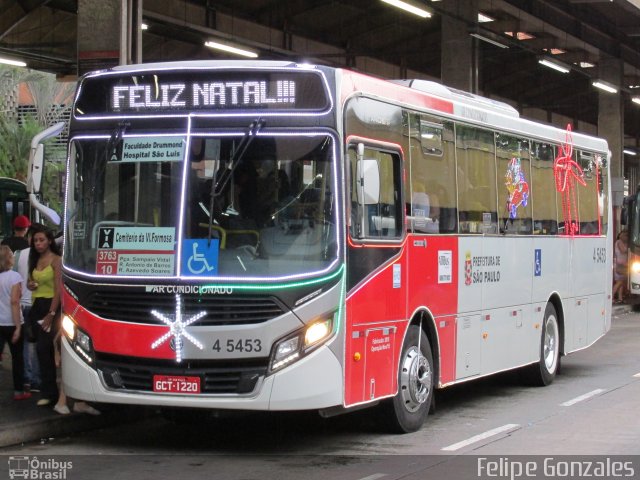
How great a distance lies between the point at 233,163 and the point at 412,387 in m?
2.81

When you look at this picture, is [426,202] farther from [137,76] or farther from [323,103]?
[137,76]

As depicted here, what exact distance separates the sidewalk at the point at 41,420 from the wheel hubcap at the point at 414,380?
2492 mm

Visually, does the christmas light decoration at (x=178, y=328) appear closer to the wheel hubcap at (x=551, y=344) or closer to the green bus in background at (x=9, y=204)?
the wheel hubcap at (x=551, y=344)

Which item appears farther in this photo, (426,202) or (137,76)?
(426,202)

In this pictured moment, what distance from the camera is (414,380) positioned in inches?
407

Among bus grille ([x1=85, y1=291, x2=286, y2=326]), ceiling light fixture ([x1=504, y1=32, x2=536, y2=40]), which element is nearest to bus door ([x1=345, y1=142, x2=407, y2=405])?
bus grille ([x1=85, y1=291, x2=286, y2=326])

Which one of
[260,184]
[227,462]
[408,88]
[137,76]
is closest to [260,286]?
[260,184]

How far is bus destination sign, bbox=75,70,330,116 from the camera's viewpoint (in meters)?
9.14

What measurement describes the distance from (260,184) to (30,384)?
4.52 meters

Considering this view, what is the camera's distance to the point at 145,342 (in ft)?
29.5

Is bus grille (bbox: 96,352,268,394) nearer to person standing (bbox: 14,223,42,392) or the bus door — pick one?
the bus door

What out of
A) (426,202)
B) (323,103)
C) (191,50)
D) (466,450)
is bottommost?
(466,450)

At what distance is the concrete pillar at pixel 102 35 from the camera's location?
13023 millimetres

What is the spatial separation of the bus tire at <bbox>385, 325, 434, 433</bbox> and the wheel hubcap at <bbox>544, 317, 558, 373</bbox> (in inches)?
155
